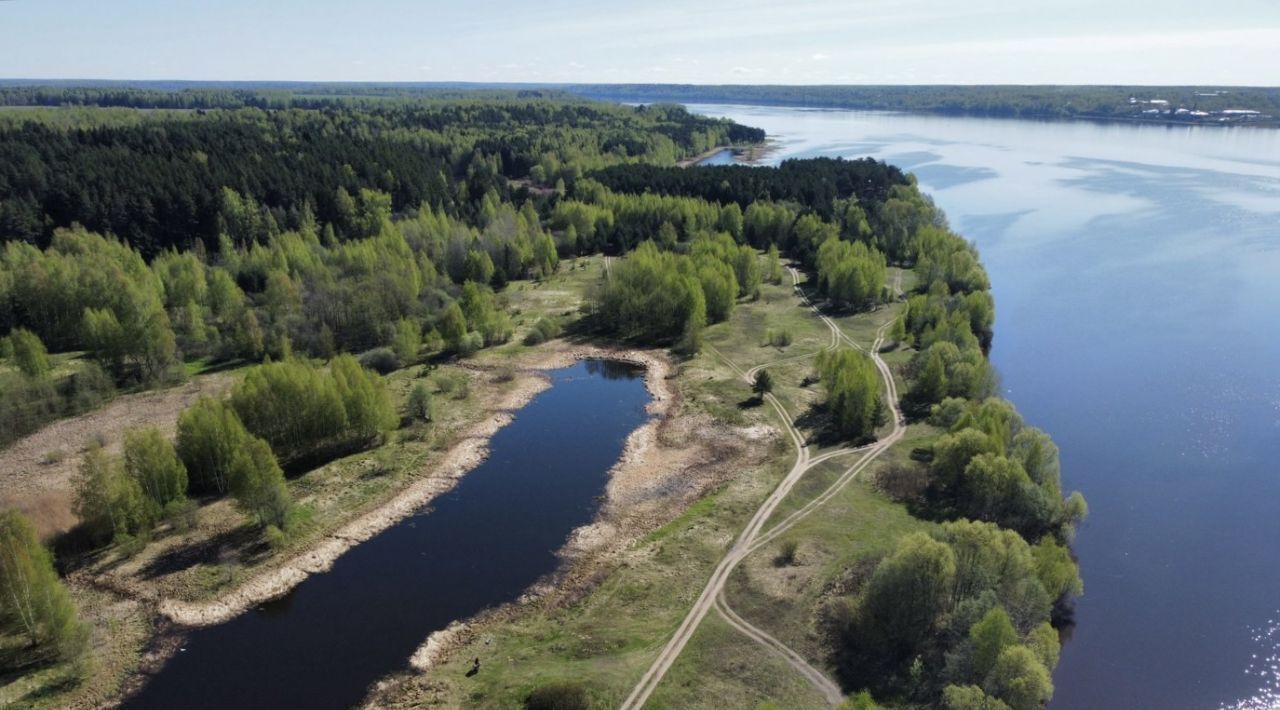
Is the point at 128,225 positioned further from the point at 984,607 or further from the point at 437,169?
the point at 984,607

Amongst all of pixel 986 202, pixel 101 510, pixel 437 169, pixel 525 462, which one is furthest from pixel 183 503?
pixel 986 202

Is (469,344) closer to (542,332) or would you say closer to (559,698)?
(542,332)

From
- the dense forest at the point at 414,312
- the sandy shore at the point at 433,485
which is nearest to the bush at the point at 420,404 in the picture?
the dense forest at the point at 414,312

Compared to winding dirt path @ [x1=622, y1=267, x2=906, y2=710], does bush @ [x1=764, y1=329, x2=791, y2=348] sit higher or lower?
higher

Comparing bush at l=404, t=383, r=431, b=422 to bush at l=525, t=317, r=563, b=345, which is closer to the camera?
bush at l=404, t=383, r=431, b=422

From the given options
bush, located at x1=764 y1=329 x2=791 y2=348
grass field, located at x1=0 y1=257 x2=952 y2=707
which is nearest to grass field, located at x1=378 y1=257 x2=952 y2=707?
grass field, located at x1=0 y1=257 x2=952 y2=707

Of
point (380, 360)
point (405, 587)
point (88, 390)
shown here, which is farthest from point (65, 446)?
point (405, 587)

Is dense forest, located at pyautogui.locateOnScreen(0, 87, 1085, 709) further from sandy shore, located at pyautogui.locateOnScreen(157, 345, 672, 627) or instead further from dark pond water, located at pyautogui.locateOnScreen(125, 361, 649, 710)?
dark pond water, located at pyautogui.locateOnScreen(125, 361, 649, 710)
